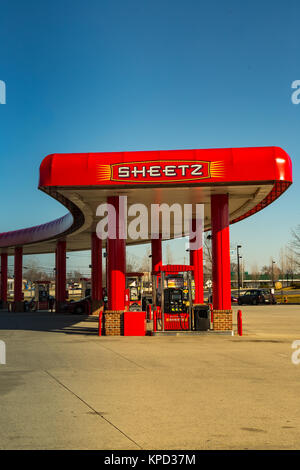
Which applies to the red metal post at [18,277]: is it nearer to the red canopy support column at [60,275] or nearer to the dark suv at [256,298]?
the red canopy support column at [60,275]

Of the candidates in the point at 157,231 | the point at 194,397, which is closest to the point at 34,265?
the point at 157,231

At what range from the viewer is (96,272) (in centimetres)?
3728

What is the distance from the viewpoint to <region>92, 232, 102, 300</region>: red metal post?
37.2m

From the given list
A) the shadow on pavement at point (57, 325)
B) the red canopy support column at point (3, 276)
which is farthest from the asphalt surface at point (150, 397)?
the red canopy support column at point (3, 276)

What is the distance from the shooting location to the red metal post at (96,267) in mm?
37250

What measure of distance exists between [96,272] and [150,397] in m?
28.6

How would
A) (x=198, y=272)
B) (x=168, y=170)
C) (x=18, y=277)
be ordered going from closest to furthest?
(x=168, y=170) → (x=198, y=272) → (x=18, y=277)

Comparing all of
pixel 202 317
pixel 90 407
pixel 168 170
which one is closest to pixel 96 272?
pixel 202 317

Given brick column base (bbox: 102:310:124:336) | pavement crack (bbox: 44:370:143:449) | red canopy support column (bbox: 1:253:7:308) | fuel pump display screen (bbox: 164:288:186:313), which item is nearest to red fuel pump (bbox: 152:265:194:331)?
fuel pump display screen (bbox: 164:288:186:313)

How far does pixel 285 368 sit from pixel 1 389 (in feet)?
23.0

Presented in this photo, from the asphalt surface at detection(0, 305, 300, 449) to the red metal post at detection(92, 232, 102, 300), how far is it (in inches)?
794

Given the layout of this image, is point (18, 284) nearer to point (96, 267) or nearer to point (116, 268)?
point (96, 267)

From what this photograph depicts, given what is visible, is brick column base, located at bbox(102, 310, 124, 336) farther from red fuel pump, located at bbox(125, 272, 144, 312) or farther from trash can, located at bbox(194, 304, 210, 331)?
red fuel pump, located at bbox(125, 272, 144, 312)
